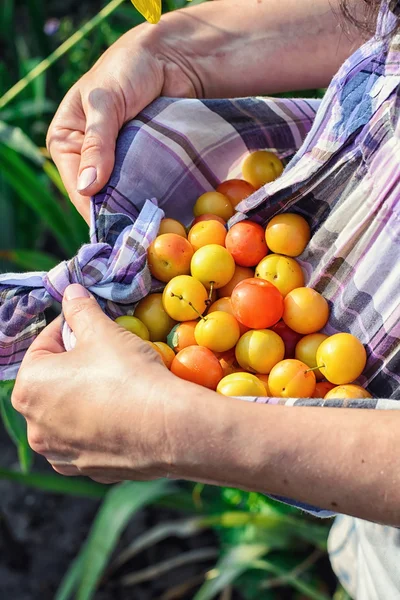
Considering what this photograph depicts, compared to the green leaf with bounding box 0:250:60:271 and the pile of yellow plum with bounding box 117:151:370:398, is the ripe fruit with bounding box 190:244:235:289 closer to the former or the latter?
the pile of yellow plum with bounding box 117:151:370:398

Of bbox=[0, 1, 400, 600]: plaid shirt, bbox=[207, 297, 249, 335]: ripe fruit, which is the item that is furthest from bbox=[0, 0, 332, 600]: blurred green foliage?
bbox=[207, 297, 249, 335]: ripe fruit

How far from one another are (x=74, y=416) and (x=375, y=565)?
0.49 m

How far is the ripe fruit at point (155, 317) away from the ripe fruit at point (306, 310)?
6.3 inches

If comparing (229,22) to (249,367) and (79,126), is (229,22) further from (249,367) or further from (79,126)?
(249,367)

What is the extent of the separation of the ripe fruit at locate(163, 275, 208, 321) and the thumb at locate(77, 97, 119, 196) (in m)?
0.17

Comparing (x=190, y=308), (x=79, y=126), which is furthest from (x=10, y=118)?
(x=190, y=308)

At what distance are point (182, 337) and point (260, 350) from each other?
0.34 feet

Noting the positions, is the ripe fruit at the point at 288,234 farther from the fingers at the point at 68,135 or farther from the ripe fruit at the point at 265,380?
the fingers at the point at 68,135

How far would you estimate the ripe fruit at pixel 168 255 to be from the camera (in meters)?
0.90

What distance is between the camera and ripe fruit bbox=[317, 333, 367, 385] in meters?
0.79

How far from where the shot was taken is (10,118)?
5.65ft

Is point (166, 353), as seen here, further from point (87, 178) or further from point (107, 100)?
point (107, 100)

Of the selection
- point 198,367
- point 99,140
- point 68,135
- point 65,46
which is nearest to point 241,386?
point 198,367

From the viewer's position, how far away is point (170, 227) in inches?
37.5
